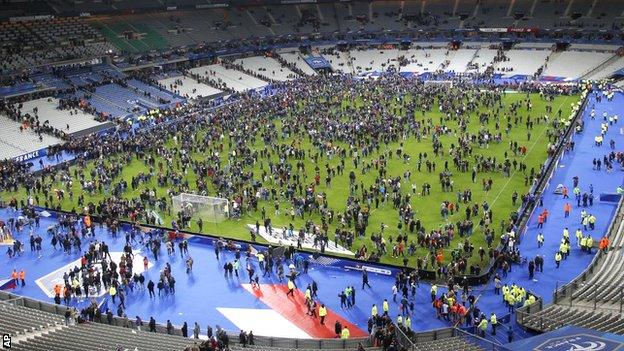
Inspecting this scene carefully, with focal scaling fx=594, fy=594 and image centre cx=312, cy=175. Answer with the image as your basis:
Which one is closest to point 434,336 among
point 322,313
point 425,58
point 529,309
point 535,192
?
point 529,309

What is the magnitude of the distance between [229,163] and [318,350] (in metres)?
23.8

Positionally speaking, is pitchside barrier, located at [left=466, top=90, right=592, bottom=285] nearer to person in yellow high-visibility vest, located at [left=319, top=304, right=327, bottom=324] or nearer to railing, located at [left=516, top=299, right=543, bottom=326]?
railing, located at [left=516, top=299, right=543, bottom=326]

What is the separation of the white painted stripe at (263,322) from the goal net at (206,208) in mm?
9636

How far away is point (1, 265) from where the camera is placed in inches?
1099

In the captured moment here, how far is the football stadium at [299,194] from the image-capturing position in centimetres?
2147

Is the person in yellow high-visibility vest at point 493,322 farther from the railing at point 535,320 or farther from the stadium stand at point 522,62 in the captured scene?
the stadium stand at point 522,62

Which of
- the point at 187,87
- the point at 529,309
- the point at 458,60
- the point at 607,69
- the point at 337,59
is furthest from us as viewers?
the point at 337,59

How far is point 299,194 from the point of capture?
117ft

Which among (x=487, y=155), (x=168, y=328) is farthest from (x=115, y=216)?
(x=487, y=155)

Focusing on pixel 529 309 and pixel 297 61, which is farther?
pixel 297 61

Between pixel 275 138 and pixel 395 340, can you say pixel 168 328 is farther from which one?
pixel 275 138

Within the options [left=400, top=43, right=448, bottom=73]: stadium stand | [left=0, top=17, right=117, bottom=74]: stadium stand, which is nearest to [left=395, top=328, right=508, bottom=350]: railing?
[left=0, top=17, right=117, bottom=74]: stadium stand

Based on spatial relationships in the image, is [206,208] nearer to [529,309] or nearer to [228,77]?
[529,309]

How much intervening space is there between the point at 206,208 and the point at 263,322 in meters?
11.4
